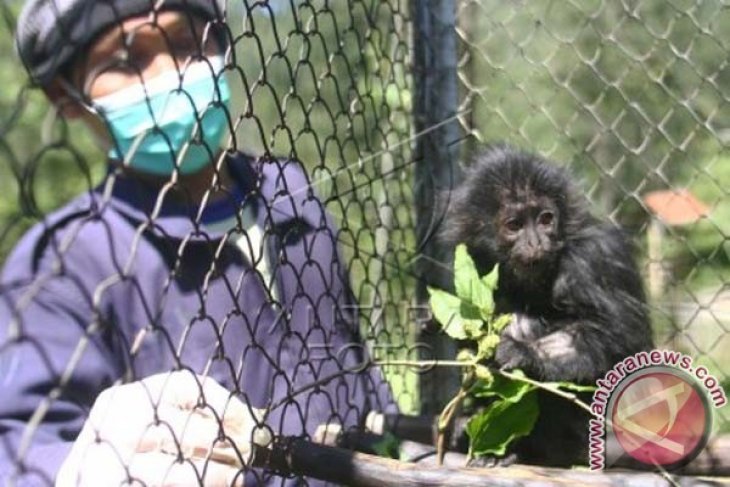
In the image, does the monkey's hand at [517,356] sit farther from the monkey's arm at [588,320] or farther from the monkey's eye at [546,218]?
the monkey's eye at [546,218]

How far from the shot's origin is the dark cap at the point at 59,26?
103 cm

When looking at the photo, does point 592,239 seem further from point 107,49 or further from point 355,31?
point 107,49

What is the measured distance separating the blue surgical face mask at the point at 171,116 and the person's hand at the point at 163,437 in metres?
0.29

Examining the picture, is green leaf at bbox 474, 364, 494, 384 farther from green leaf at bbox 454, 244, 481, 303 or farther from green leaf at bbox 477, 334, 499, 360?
green leaf at bbox 454, 244, 481, 303

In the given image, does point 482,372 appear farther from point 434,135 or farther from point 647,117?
point 647,117

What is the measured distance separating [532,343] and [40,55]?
155cm

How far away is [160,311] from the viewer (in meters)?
1.28

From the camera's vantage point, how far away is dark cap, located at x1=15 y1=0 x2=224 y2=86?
103 cm

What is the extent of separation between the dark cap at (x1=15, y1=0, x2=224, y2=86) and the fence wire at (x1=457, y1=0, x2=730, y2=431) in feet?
5.22

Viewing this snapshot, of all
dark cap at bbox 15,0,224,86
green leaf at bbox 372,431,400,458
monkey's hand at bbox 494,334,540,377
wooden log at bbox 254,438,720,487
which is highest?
dark cap at bbox 15,0,224,86

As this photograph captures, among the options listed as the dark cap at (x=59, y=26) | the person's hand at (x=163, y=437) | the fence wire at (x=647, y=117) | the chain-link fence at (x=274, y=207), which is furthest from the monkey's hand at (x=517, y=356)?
the dark cap at (x=59, y=26)

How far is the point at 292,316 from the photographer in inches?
79.6

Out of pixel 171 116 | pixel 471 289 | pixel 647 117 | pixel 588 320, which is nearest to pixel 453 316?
pixel 471 289

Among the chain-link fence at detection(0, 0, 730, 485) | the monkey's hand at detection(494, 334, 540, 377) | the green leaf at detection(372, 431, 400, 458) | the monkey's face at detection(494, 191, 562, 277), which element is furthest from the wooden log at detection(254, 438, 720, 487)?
the monkey's face at detection(494, 191, 562, 277)
